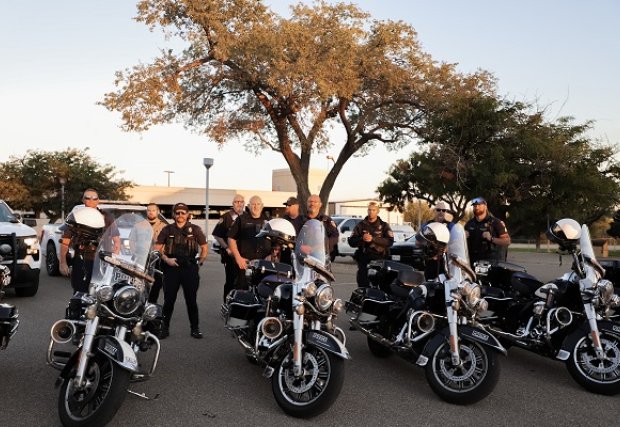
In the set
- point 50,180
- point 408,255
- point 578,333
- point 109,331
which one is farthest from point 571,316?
point 50,180

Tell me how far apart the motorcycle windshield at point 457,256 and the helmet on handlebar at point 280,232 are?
140 centimetres

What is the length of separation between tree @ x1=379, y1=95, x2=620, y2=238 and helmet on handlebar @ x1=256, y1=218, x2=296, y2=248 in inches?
688

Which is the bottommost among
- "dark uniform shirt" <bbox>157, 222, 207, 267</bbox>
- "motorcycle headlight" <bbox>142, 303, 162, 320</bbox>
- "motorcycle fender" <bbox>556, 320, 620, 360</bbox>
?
"motorcycle fender" <bbox>556, 320, 620, 360</bbox>

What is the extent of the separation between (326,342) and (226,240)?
4443 mm

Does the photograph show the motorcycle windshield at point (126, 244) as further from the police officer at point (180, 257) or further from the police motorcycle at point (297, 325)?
the police officer at point (180, 257)

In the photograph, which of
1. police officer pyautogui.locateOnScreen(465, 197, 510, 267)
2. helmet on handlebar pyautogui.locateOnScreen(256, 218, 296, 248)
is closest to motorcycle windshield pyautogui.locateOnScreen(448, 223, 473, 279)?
helmet on handlebar pyautogui.locateOnScreen(256, 218, 296, 248)

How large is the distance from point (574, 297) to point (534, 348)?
0.62m

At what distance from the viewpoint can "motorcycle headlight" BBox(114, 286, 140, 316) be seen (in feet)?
15.4

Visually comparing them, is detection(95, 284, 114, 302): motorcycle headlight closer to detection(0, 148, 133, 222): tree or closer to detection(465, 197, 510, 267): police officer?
detection(465, 197, 510, 267): police officer

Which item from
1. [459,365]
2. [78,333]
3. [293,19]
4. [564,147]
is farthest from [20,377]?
[564,147]

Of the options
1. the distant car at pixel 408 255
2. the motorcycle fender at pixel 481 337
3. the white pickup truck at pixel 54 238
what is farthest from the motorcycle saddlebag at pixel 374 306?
the distant car at pixel 408 255

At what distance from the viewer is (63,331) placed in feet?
15.8

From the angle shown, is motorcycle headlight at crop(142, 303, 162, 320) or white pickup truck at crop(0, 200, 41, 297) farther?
white pickup truck at crop(0, 200, 41, 297)

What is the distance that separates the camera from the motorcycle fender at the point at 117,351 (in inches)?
172
